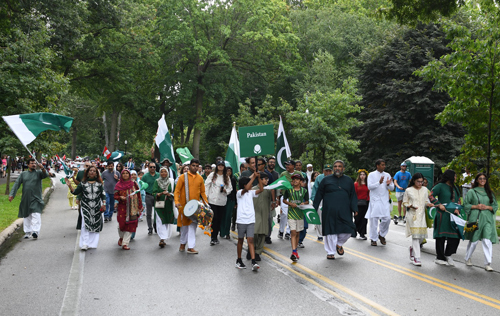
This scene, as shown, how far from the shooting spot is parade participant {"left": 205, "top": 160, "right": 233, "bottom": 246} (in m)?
11.0

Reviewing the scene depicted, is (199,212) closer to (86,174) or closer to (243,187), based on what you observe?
(243,187)

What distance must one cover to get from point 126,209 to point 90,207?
0.72 metres

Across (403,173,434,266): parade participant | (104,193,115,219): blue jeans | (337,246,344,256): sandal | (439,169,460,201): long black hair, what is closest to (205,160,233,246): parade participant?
(337,246,344,256): sandal

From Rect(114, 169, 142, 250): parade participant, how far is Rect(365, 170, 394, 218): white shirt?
5.22 meters

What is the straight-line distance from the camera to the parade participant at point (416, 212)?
29.1ft

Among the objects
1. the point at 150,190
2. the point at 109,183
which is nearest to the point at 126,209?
the point at 150,190

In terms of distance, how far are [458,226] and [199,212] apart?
4.75 meters

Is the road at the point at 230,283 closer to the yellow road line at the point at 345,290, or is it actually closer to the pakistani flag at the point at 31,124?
the yellow road line at the point at 345,290

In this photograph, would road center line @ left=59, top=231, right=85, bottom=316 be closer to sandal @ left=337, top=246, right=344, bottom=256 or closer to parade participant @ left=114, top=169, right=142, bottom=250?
parade participant @ left=114, top=169, right=142, bottom=250

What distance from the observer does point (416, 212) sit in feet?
29.7

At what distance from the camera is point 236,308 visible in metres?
5.93

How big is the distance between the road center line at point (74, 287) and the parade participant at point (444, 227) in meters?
6.13

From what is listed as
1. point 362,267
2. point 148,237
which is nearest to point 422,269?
point 362,267

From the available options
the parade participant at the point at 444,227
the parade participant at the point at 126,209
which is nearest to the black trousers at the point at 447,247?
the parade participant at the point at 444,227
